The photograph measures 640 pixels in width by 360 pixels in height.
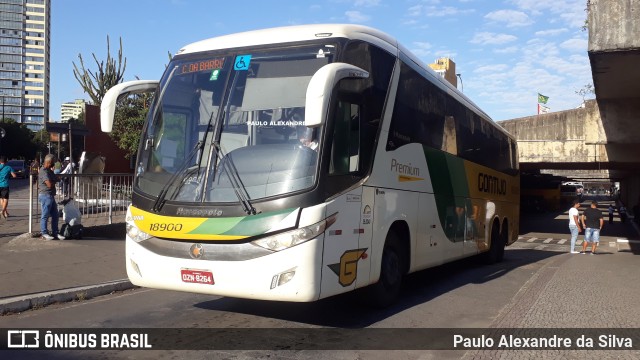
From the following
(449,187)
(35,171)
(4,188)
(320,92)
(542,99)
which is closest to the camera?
(320,92)

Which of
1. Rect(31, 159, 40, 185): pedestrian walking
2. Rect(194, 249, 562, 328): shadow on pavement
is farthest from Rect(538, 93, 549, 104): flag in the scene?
Rect(194, 249, 562, 328): shadow on pavement

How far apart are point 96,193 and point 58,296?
6163 mm

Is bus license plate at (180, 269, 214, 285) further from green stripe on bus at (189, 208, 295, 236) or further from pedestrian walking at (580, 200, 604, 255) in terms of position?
pedestrian walking at (580, 200, 604, 255)

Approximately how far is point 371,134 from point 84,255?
22.7 feet

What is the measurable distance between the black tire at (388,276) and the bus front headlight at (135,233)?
2.90 m

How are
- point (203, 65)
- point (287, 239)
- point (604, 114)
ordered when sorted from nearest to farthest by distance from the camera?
1. point (287, 239)
2. point (203, 65)
3. point (604, 114)

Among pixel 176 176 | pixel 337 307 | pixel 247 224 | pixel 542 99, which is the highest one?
pixel 542 99

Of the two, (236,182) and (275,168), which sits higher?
(275,168)

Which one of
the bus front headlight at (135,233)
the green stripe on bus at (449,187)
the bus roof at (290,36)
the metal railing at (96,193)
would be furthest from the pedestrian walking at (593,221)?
the bus front headlight at (135,233)

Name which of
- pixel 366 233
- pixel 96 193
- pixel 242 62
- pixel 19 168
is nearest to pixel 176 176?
pixel 242 62

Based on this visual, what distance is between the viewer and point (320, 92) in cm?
565

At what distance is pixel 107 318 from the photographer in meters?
7.04

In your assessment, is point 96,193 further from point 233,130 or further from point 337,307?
point 233,130

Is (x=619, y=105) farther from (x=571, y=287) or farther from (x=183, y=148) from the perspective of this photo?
(x=183, y=148)
